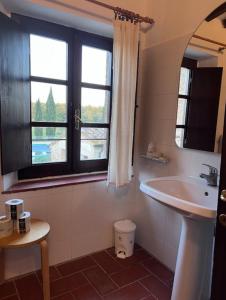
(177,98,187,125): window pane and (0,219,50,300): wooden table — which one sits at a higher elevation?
(177,98,187,125): window pane

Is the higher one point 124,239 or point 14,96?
point 14,96

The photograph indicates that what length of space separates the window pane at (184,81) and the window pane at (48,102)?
3.26ft

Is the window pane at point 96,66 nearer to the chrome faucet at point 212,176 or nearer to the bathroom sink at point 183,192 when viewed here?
the bathroom sink at point 183,192

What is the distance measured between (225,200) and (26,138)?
146cm

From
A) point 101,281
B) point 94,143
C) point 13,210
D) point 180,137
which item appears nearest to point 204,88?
point 180,137

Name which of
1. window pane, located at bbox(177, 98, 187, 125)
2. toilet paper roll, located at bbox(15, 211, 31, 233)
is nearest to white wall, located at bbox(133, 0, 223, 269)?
window pane, located at bbox(177, 98, 187, 125)

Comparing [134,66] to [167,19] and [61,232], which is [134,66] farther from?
[61,232]

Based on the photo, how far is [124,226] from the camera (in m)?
2.11

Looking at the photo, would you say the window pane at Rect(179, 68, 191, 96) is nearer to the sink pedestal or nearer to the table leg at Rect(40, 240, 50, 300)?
the sink pedestal

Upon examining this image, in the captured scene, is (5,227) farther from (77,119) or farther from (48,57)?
(48,57)

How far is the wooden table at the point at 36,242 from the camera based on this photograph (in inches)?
53.5

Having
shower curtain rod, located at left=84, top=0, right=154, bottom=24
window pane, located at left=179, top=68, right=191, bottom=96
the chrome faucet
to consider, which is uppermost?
shower curtain rod, located at left=84, top=0, right=154, bottom=24

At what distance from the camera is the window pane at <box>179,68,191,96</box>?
5.59 ft

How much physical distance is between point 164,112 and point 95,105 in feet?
2.16
